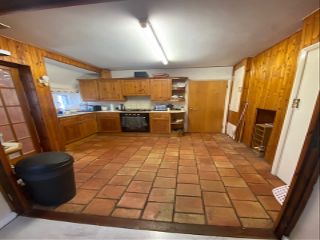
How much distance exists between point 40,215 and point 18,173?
55cm

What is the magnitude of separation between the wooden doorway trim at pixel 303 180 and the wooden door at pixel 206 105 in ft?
12.6

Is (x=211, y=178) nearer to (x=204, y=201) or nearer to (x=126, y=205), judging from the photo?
(x=204, y=201)

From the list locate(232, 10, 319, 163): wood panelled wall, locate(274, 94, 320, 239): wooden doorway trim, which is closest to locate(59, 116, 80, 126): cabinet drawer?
locate(274, 94, 320, 239): wooden doorway trim

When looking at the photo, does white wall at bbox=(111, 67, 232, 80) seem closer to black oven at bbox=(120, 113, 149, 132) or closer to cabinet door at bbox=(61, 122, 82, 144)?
black oven at bbox=(120, 113, 149, 132)

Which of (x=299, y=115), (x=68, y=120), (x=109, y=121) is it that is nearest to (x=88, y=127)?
(x=109, y=121)

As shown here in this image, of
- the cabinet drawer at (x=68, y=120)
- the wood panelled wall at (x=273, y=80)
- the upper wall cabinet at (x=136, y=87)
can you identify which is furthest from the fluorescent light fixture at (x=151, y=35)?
the cabinet drawer at (x=68, y=120)

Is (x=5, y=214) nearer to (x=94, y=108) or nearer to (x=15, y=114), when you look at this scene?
(x=15, y=114)

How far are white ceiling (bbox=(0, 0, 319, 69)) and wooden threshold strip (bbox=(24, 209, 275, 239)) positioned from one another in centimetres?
218

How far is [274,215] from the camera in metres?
1.60

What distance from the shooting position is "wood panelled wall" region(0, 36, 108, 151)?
8.07ft

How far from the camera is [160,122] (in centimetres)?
471

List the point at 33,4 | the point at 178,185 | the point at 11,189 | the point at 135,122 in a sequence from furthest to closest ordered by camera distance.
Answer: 1. the point at 135,122
2. the point at 178,185
3. the point at 11,189
4. the point at 33,4

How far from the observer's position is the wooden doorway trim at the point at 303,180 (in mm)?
1033

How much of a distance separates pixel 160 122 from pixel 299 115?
11.3 ft
